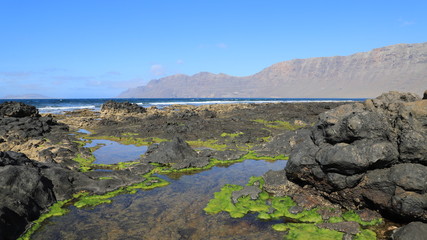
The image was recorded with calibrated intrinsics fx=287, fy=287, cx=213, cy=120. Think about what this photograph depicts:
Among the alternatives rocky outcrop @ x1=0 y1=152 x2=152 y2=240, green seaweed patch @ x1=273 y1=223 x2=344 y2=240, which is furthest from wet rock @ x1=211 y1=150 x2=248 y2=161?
green seaweed patch @ x1=273 y1=223 x2=344 y2=240

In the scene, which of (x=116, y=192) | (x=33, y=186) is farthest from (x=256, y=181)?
(x=33, y=186)

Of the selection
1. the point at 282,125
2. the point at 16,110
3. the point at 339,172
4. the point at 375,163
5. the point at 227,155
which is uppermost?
the point at 16,110

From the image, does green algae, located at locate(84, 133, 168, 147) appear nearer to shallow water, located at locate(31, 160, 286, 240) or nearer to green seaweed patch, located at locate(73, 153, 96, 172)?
green seaweed patch, located at locate(73, 153, 96, 172)

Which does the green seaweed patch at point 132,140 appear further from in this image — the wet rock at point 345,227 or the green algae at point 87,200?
the wet rock at point 345,227

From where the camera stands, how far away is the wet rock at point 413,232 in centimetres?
859

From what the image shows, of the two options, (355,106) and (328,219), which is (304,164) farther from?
(355,106)

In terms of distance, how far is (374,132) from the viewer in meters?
11.5

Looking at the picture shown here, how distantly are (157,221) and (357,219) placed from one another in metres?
7.64

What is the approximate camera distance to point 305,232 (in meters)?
10.1

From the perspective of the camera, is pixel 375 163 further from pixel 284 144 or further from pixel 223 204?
pixel 284 144

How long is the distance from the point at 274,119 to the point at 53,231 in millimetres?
35022

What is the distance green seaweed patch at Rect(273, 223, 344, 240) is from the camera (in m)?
9.77

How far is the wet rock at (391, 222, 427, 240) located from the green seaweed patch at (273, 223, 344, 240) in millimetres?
1674

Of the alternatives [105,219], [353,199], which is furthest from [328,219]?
[105,219]
